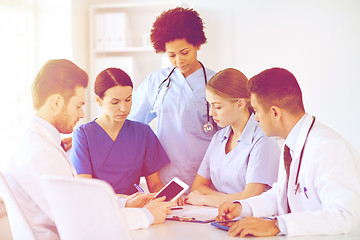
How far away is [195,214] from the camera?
5.06 ft

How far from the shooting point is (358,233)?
1216 millimetres

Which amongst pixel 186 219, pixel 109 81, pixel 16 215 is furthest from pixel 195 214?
pixel 109 81

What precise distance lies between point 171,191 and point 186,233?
17.2 inches

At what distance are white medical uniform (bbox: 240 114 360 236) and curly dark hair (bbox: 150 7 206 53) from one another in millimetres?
911

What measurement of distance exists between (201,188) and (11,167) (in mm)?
895

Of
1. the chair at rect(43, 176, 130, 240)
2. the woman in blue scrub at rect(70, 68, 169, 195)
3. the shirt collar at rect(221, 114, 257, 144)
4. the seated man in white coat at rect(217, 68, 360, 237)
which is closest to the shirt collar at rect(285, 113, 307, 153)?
the seated man in white coat at rect(217, 68, 360, 237)

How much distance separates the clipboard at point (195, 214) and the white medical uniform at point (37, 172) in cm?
15

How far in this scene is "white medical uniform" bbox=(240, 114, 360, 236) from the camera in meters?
1.17

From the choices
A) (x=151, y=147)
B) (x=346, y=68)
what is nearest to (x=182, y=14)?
(x=151, y=147)

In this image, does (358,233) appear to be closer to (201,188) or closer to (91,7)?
(201,188)

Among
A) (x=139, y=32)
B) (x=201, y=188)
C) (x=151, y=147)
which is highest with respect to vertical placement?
(x=139, y=32)

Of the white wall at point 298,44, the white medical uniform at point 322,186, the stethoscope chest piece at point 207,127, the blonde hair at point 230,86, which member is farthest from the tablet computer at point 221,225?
the white wall at point 298,44

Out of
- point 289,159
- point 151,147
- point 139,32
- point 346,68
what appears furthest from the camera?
point 139,32

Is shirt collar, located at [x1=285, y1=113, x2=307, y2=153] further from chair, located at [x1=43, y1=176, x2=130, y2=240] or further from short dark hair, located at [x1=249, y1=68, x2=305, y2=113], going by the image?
chair, located at [x1=43, y1=176, x2=130, y2=240]
